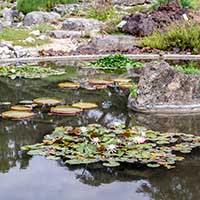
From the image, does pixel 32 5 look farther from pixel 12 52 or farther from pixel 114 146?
pixel 114 146

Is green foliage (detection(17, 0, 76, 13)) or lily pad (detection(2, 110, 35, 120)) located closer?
lily pad (detection(2, 110, 35, 120))

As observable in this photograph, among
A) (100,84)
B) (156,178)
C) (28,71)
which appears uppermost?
(156,178)

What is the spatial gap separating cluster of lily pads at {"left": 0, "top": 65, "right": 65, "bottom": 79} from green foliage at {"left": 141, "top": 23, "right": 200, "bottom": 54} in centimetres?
366

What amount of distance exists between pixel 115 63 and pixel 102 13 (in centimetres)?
760

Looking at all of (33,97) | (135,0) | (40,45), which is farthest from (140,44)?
(135,0)

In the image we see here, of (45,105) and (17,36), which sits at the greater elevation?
(45,105)

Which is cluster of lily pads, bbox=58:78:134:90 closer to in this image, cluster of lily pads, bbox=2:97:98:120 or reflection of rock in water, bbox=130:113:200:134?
cluster of lily pads, bbox=2:97:98:120

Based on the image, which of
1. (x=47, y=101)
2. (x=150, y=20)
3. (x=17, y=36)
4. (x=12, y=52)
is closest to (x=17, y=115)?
(x=47, y=101)

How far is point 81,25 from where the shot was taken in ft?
55.6

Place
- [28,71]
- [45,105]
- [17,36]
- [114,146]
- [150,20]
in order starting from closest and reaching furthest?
[114,146], [45,105], [28,71], [17,36], [150,20]

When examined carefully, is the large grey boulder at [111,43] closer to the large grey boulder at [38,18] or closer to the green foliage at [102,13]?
the green foliage at [102,13]

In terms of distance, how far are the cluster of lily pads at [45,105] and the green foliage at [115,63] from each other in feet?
11.0

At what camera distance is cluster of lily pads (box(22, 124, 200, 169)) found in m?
5.35

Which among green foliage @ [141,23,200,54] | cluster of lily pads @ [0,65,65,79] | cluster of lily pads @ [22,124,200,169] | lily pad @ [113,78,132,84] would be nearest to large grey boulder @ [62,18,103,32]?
green foliage @ [141,23,200,54]
